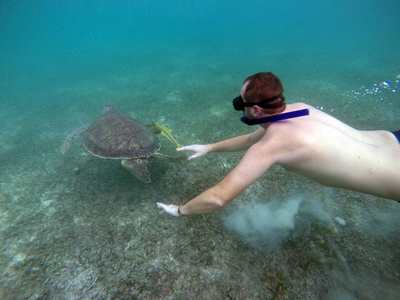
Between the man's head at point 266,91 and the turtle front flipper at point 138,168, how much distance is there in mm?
2003

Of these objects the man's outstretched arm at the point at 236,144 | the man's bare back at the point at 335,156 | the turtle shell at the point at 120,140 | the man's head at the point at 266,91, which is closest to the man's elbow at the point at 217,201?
the man's bare back at the point at 335,156

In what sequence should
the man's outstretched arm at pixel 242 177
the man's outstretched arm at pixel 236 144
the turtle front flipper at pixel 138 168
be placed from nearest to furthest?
the man's outstretched arm at pixel 242 177 < the man's outstretched arm at pixel 236 144 < the turtle front flipper at pixel 138 168

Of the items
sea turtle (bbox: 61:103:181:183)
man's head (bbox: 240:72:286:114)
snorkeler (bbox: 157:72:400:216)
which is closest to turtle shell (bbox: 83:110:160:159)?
sea turtle (bbox: 61:103:181:183)

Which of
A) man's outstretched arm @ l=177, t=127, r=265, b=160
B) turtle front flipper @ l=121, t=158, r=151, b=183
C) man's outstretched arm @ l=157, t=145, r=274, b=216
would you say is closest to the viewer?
man's outstretched arm @ l=157, t=145, r=274, b=216

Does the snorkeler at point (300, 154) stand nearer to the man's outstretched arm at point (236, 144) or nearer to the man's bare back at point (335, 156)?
the man's bare back at point (335, 156)

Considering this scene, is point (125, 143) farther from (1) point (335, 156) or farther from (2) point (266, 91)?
(1) point (335, 156)

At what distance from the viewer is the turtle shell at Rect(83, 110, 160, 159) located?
3.00 metres

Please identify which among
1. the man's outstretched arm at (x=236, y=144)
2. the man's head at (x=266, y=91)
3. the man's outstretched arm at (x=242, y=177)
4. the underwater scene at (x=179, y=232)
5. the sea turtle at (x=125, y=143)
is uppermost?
the man's head at (x=266, y=91)

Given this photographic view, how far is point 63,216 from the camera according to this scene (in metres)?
2.74

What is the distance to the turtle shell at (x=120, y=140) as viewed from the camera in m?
3.00

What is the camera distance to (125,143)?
3.05 meters

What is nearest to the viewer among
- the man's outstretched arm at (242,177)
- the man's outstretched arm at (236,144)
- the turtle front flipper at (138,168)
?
the man's outstretched arm at (242,177)

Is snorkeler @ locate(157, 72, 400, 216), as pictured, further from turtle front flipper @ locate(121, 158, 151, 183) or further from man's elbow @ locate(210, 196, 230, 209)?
turtle front flipper @ locate(121, 158, 151, 183)

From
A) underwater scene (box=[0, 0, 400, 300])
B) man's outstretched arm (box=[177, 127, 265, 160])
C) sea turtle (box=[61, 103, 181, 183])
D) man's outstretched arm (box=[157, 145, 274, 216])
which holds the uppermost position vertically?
man's outstretched arm (box=[157, 145, 274, 216])
